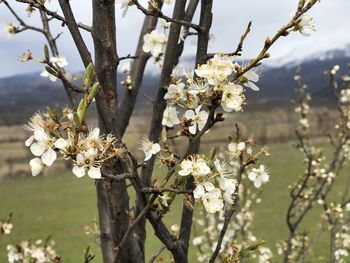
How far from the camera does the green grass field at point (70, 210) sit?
46.6ft

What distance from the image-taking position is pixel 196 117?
1.38 meters

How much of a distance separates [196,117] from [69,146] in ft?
1.29

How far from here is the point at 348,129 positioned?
15.5 feet

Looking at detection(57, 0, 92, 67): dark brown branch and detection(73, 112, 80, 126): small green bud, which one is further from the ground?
detection(57, 0, 92, 67): dark brown branch

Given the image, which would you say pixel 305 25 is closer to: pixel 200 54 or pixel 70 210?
pixel 200 54

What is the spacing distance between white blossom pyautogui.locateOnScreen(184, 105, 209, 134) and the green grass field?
8.28 metres

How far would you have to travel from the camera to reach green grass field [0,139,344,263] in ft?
46.6

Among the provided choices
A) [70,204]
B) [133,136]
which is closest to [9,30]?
[70,204]

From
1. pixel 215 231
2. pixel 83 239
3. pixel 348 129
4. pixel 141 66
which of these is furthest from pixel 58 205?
pixel 141 66

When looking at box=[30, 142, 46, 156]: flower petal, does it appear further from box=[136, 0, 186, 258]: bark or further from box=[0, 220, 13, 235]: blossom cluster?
box=[0, 220, 13, 235]: blossom cluster

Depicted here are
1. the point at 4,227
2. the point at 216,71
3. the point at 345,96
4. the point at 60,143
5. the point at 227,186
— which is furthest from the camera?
the point at 345,96

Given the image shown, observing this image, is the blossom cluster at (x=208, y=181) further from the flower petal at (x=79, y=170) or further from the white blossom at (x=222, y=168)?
the flower petal at (x=79, y=170)

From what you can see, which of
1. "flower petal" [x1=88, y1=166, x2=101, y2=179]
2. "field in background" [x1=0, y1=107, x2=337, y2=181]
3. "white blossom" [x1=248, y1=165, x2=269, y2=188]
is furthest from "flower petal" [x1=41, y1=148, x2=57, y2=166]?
"field in background" [x1=0, y1=107, x2=337, y2=181]

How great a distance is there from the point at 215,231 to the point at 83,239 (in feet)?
31.5
